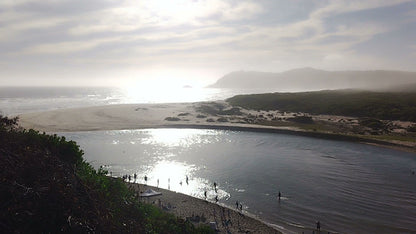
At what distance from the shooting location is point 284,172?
141ft

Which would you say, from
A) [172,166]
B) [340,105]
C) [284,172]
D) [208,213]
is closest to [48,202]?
[208,213]

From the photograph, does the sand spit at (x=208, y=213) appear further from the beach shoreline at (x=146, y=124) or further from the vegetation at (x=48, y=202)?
the beach shoreline at (x=146, y=124)

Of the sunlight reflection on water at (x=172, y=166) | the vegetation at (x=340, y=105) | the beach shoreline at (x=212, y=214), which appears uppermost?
the vegetation at (x=340, y=105)

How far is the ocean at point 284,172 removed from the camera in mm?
28672

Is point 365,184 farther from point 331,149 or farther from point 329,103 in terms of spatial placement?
point 329,103

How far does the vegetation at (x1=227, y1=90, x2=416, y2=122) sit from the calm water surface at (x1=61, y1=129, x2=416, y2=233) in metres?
45.4

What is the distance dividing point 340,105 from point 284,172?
83.5m

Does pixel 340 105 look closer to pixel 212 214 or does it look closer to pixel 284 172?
pixel 284 172

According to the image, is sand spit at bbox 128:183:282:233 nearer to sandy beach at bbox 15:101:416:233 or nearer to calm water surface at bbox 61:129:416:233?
sandy beach at bbox 15:101:416:233

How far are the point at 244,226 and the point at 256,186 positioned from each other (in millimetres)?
11526

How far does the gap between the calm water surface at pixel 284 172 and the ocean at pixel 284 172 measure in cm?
11

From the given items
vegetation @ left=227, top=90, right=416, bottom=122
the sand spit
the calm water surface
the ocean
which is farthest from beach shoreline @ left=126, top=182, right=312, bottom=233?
vegetation @ left=227, top=90, right=416, bottom=122

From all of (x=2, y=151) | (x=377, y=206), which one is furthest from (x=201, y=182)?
(x=2, y=151)

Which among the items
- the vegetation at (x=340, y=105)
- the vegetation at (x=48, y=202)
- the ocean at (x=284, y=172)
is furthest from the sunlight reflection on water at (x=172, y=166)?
Answer: the vegetation at (x=340, y=105)
